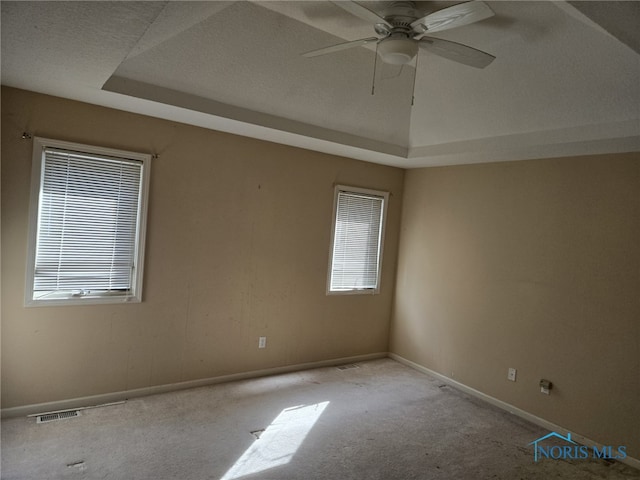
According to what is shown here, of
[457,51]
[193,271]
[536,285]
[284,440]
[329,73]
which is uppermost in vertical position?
[329,73]

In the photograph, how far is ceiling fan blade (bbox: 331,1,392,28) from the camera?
1.81 metres

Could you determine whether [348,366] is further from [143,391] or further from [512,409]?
[143,391]

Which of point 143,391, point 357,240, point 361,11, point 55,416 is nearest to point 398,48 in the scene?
point 361,11

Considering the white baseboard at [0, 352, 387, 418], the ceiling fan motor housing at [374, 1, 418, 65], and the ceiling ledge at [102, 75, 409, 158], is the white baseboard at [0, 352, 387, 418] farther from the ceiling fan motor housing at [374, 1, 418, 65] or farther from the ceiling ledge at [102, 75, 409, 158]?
the ceiling fan motor housing at [374, 1, 418, 65]

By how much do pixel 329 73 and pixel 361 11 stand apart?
4.92 ft

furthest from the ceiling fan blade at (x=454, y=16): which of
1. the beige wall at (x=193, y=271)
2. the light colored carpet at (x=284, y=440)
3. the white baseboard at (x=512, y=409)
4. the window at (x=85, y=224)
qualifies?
the white baseboard at (x=512, y=409)

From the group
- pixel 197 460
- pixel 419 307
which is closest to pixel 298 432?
pixel 197 460

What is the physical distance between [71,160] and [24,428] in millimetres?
1970

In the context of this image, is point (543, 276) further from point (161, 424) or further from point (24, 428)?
point (24, 428)

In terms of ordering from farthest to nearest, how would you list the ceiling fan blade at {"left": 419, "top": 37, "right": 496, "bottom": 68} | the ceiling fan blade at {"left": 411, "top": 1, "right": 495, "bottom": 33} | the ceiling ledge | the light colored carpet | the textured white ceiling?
the ceiling ledge < the light colored carpet < the ceiling fan blade at {"left": 419, "top": 37, "right": 496, "bottom": 68} < the textured white ceiling < the ceiling fan blade at {"left": 411, "top": 1, "right": 495, "bottom": 33}

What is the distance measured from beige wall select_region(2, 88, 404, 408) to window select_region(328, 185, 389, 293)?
0.43 feet

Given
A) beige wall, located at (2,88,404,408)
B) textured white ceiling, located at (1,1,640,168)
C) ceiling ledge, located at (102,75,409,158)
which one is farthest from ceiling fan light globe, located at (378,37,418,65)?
beige wall, located at (2,88,404,408)

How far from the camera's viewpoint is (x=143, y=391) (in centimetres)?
366

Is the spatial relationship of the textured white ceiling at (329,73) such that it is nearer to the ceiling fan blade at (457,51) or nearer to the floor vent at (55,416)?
the ceiling fan blade at (457,51)
